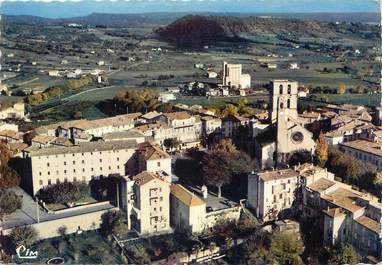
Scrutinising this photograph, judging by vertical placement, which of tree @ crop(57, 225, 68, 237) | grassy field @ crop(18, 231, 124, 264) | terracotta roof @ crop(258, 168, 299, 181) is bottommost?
grassy field @ crop(18, 231, 124, 264)

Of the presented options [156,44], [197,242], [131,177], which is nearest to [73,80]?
[156,44]

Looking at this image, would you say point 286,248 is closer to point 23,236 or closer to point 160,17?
point 23,236

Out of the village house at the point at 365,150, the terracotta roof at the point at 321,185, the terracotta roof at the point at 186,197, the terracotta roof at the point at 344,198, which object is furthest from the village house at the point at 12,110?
the terracotta roof at the point at 344,198

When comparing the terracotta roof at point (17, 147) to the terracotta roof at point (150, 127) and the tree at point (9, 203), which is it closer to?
the tree at point (9, 203)

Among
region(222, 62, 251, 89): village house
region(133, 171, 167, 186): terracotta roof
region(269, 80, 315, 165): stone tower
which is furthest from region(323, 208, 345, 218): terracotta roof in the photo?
region(222, 62, 251, 89): village house

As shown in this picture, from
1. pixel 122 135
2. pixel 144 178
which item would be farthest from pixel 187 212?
pixel 122 135

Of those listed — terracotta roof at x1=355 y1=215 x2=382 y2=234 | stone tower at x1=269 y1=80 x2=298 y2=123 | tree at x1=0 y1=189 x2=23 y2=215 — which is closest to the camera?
terracotta roof at x1=355 y1=215 x2=382 y2=234

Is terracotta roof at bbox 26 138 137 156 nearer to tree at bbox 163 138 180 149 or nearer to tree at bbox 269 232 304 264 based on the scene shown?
tree at bbox 163 138 180 149
